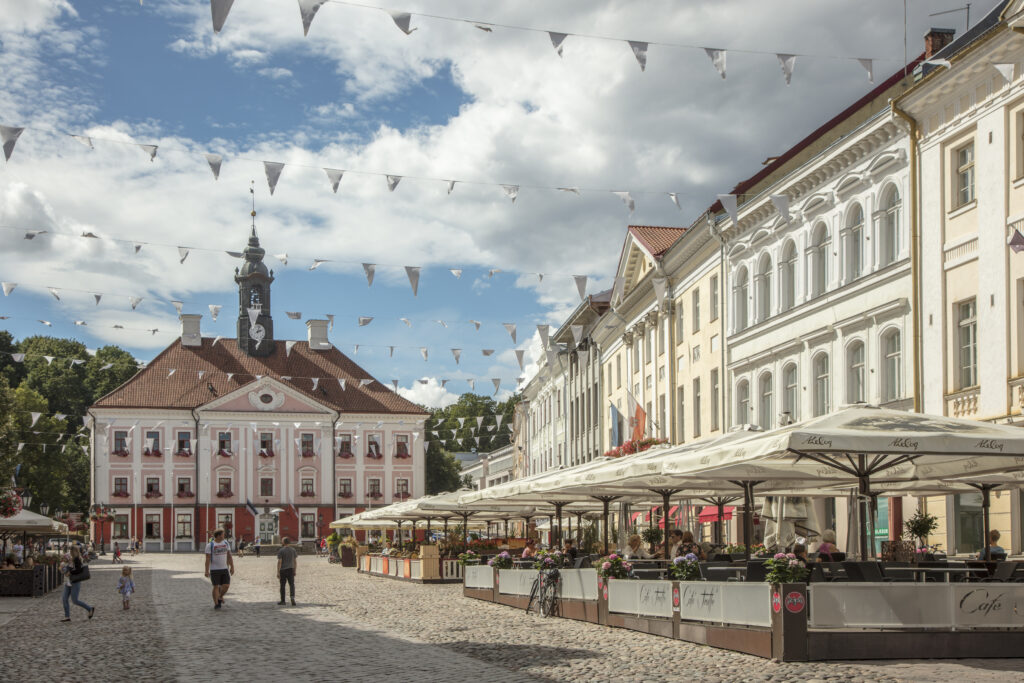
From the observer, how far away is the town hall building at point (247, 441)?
8862 cm

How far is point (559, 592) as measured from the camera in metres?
21.7

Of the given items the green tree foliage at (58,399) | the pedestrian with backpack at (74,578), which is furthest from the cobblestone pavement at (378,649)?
the green tree foliage at (58,399)

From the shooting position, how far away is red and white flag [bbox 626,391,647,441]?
4444 cm

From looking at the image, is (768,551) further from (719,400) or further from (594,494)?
(719,400)

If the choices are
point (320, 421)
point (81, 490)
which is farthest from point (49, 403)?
point (320, 421)

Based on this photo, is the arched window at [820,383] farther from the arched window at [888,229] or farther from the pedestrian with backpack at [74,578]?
the pedestrian with backpack at [74,578]

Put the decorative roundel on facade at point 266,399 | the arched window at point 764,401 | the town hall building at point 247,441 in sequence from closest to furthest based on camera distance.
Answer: the arched window at point 764,401 → the town hall building at point 247,441 → the decorative roundel on facade at point 266,399

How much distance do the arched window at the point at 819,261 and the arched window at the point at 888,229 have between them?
308 cm

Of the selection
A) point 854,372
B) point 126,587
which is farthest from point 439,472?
point 126,587

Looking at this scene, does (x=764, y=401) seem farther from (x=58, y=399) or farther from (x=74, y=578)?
(x=58, y=399)

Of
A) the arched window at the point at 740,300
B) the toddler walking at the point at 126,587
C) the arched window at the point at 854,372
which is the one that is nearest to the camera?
the toddler walking at the point at 126,587

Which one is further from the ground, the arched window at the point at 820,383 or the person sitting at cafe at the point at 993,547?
the arched window at the point at 820,383

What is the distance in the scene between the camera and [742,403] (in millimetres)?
36219

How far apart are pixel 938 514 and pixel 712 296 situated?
13895 millimetres
